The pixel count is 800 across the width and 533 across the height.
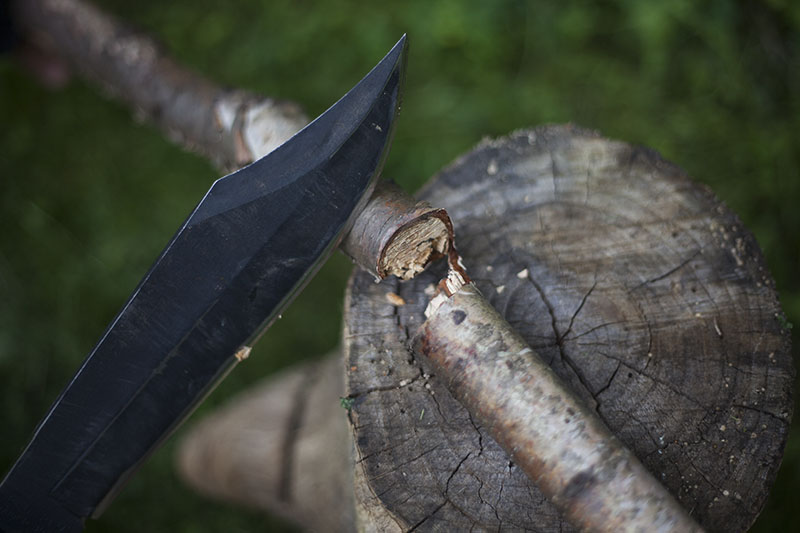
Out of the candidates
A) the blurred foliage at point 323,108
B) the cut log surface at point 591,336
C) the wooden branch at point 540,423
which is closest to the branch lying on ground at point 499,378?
the wooden branch at point 540,423

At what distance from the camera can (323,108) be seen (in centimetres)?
341

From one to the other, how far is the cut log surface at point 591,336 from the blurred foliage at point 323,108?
1515 mm

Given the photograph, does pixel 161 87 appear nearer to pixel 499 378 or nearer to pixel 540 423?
pixel 499 378

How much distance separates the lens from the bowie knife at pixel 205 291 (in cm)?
145

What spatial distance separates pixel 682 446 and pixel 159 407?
50.5 inches

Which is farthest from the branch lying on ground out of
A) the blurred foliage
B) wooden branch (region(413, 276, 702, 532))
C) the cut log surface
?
the blurred foliage

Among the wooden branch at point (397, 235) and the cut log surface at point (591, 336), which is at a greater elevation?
the wooden branch at point (397, 235)

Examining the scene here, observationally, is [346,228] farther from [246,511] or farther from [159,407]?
[246,511]

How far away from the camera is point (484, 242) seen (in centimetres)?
161

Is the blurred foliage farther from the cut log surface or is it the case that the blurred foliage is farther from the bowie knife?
the bowie knife

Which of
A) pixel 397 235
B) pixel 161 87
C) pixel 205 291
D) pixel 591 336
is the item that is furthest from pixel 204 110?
pixel 591 336

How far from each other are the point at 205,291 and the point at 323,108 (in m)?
2.19

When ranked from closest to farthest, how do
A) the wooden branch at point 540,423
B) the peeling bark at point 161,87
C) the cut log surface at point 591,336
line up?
1. the wooden branch at point 540,423
2. the cut log surface at point 591,336
3. the peeling bark at point 161,87

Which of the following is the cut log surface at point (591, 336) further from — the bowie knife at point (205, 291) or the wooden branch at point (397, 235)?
the bowie knife at point (205, 291)
